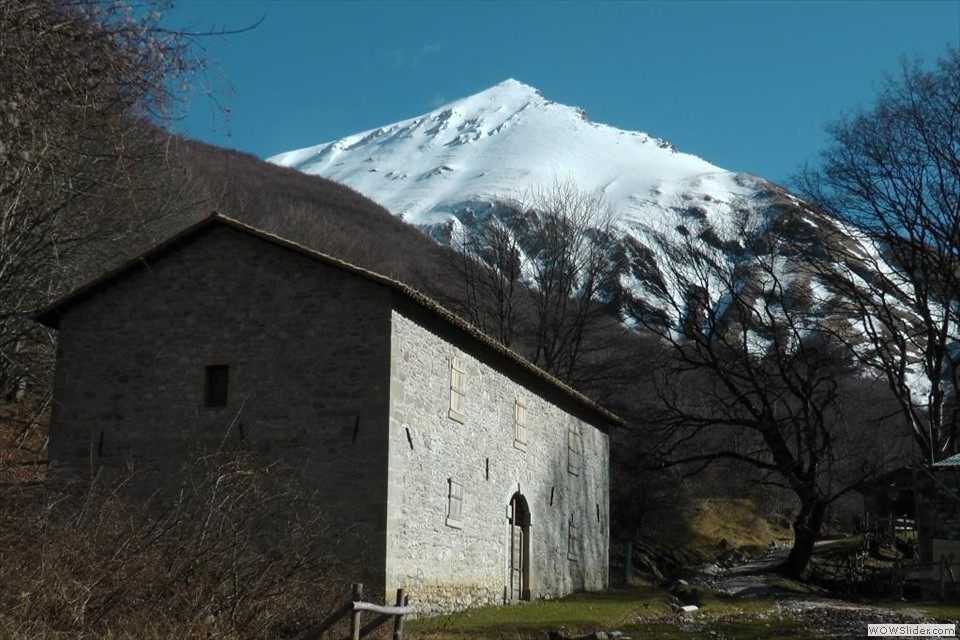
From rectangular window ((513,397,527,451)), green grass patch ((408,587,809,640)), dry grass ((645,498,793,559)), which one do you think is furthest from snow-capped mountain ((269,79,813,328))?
green grass patch ((408,587,809,640))

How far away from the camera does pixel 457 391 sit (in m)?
19.7

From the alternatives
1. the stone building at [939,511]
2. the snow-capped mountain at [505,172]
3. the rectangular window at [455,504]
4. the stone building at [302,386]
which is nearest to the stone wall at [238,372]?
the stone building at [302,386]

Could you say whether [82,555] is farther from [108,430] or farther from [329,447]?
[108,430]

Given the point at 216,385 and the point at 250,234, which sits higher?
the point at 250,234

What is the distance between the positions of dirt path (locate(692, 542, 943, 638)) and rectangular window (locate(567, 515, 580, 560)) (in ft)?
13.7

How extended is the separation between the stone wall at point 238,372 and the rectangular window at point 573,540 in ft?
33.2

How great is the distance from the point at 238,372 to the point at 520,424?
683 centimetres

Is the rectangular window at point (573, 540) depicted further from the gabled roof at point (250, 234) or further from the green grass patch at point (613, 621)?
the gabled roof at point (250, 234)

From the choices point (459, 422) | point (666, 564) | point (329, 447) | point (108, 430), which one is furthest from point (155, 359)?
point (666, 564)

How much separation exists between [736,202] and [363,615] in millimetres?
27602

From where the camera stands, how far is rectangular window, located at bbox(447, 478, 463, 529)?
1920 cm

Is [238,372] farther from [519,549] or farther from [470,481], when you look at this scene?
[519,549]

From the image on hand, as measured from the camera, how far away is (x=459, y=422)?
65.0ft

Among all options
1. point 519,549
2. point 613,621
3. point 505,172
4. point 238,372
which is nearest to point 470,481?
point 519,549
